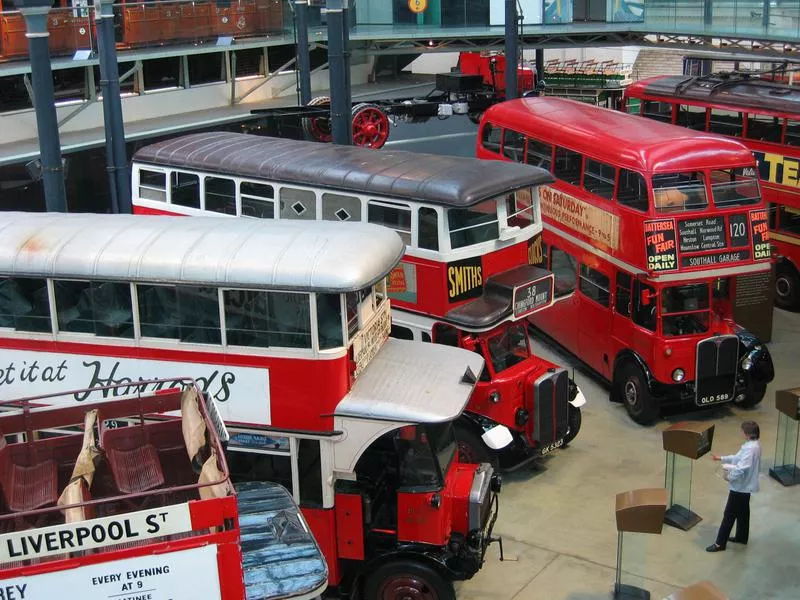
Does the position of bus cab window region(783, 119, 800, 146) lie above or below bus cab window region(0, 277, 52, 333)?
above

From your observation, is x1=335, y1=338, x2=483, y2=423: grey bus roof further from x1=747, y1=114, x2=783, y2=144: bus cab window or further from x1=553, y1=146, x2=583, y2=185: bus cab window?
x1=747, y1=114, x2=783, y2=144: bus cab window

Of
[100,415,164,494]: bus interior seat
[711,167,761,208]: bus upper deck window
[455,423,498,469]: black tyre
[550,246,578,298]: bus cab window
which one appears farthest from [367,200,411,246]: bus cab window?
[100,415,164,494]: bus interior seat

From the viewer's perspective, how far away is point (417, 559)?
10.0 metres

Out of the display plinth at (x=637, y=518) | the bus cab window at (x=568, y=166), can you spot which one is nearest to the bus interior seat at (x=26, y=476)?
the display plinth at (x=637, y=518)

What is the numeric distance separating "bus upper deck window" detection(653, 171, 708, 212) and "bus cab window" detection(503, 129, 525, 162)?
4.03 metres

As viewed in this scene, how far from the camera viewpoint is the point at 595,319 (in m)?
16.0

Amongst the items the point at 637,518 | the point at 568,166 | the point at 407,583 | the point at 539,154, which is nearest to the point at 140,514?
the point at 407,583

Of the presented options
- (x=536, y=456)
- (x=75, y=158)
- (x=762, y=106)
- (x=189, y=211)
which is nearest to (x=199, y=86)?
(x=75, y=158)

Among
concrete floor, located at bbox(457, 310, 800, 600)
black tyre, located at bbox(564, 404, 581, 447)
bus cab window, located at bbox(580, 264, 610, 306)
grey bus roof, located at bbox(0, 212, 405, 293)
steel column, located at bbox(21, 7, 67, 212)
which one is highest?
steel column, located at bbox(21, 7, 67, 212)

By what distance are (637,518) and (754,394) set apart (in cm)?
567

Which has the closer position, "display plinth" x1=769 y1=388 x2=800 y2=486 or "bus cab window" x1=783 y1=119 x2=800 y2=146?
"display plinth" x1=769 y1=388 x2=800 y2=486

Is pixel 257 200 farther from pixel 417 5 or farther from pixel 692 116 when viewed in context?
pixel 417 5

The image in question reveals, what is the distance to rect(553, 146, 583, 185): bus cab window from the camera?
1658 cm

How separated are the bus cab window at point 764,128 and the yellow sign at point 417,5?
33.9 ft
